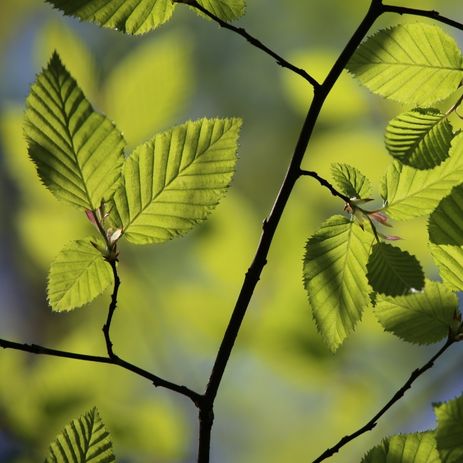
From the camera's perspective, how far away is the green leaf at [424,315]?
20.6 inches

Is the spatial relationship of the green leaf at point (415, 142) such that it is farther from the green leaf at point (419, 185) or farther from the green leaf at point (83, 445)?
the green leaf at point (83, 445)

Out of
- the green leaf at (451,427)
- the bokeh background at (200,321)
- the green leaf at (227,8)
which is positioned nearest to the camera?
the green leaf at (451,427)

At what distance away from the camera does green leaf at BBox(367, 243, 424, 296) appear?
0.48 meters

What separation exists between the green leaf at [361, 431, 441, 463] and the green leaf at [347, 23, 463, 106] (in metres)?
0.24

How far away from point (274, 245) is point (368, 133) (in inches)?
9.3

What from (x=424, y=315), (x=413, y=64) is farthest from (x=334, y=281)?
(x=413, y=64)

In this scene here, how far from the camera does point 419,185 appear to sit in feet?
1.85

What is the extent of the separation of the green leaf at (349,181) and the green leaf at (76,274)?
0.64ft

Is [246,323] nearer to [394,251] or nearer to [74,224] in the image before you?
[74,224]

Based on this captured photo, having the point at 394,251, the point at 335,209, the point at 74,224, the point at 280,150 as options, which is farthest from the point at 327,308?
the point at 280,150

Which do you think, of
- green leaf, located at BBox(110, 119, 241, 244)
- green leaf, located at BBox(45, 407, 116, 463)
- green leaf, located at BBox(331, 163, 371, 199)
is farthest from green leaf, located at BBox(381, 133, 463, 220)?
green leaf, located at BBox(45, 407, 116, 463)

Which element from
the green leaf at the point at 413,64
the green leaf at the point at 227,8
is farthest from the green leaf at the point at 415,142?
→ the green leaf at the point at 227,8

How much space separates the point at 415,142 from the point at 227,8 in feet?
0.54

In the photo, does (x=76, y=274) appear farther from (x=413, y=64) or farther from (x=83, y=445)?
(x=413, y=64)
